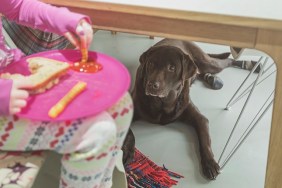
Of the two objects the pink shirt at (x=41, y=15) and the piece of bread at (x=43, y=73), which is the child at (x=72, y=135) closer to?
the piece of bread at (x=43, y=73)

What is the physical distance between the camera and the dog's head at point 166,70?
158 cm

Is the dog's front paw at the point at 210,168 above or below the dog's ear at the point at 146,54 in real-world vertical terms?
below

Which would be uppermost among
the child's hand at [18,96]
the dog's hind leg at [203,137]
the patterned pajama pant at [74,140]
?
the child's hand at [18,96]

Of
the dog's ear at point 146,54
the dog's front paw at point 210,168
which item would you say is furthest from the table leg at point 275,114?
the dog's ear at point 146,54

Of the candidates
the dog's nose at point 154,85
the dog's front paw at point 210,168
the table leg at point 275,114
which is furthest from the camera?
the dog's nose at point 154,85

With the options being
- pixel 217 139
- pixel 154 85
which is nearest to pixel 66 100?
pixel 154 85

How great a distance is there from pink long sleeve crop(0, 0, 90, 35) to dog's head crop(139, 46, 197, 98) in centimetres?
68

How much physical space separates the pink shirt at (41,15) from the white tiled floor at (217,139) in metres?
0.77

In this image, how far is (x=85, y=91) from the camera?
0.81 meters

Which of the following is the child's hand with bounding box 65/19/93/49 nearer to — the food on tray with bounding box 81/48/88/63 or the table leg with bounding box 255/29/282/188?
the food on tray with bounding box 81/48/88/63

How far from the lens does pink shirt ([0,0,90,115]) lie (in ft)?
3.03

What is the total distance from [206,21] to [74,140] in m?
0.45

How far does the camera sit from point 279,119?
1.01 meters

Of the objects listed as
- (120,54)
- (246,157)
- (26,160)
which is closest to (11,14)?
(26,160)
